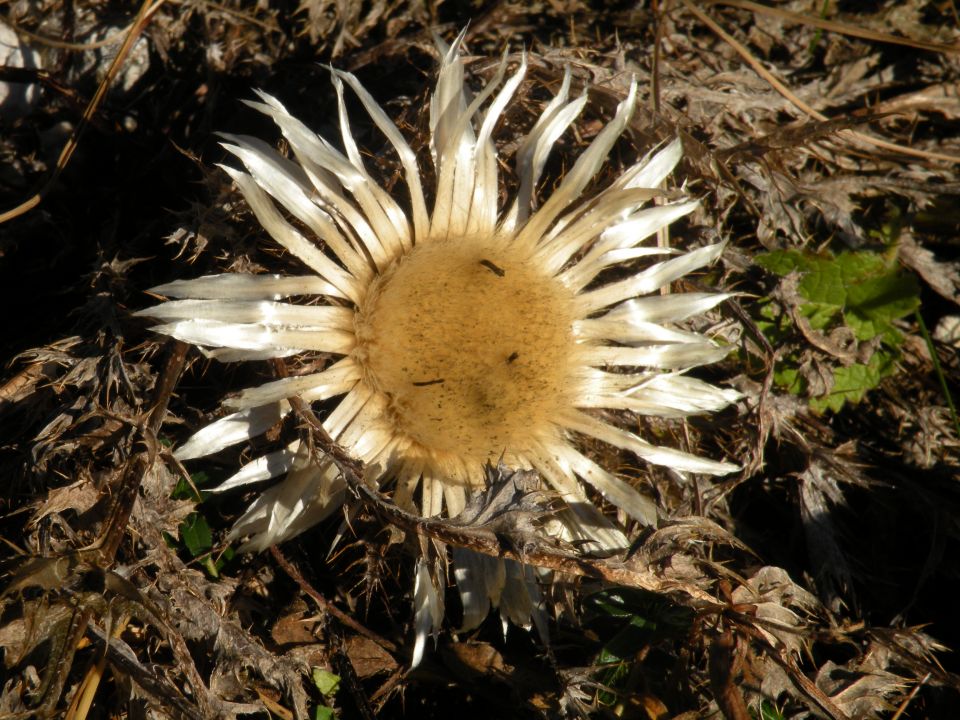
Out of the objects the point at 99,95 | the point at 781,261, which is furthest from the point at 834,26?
the point at 99,95

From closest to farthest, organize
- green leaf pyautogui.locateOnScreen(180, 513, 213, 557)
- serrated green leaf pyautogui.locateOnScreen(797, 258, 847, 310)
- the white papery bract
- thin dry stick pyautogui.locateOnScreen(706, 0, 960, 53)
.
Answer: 1. the white papery bract
2. green leaf pyautogui.locateOnScreen(180, 513, 213, 557)
3. thin dry stick pyautogui.locateOnScreen(706, 0, 960, 53)
4. serrated green leaf pyautogui.locateOnScreen(797, 258, 847, 310)

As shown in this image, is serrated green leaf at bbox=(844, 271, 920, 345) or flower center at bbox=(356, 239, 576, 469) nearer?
flower center at bbox=(356, 239, 576, 469)

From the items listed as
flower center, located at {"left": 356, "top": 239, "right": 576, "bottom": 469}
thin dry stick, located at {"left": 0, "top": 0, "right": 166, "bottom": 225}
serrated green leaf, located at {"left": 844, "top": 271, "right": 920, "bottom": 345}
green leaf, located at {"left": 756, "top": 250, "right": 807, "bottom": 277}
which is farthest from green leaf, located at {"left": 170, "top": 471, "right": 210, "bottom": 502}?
serrated green leaf, located at {"left": 844, "top": 271, "right": 920, "bottom": 345}

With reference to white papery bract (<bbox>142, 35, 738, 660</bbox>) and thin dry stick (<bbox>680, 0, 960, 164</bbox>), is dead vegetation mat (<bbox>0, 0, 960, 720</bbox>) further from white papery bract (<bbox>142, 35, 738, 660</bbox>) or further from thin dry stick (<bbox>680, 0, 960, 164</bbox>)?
white papery bract (<bbox>142, 35, 738, 660</bbox>)

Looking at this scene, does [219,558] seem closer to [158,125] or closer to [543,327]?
[543,327]

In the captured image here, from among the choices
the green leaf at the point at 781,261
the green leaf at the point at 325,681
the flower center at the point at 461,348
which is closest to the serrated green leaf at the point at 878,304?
the green leaf at the point at 781,261

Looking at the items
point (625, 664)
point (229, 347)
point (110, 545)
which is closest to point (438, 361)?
point (229, 347)

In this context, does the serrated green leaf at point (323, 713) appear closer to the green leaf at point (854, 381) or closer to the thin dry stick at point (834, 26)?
the green leaf at point (854, 381)
